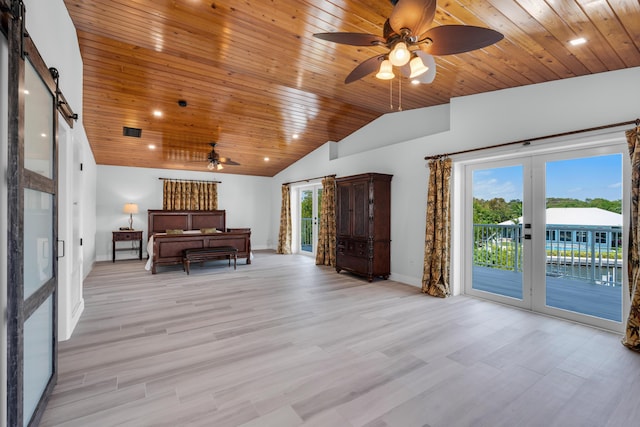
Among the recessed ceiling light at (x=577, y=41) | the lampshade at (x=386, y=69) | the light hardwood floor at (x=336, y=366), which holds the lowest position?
the light hardwood floor at (x=336, y=366)

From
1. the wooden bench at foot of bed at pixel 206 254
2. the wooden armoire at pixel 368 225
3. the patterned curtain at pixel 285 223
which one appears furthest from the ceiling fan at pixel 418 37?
the patterned curtain at pixel 285 223

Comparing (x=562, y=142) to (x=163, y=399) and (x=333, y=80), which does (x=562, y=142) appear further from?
(x=163, y=399)

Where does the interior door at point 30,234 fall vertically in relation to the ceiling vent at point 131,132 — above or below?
below

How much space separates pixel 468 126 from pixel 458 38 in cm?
248

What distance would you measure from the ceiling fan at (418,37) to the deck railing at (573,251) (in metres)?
2.61

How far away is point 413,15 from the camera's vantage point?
1.87 metres

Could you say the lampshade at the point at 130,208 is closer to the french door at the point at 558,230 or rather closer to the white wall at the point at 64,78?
the white wall at the point at 64,78

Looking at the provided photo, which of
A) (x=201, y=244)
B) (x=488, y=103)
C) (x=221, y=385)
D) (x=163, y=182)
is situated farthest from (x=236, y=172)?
(x=221, y=385)

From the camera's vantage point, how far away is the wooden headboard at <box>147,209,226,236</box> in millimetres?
7812

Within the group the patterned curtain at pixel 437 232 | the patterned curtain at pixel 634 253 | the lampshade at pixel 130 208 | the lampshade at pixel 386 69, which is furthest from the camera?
the lampshade at pixel 130 208

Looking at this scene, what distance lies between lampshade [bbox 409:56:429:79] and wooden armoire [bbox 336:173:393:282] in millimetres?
2904

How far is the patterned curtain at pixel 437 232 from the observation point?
4.35 m

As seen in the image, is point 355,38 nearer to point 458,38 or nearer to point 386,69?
point 386,69

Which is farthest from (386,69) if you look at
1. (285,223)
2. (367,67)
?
(285,223)
